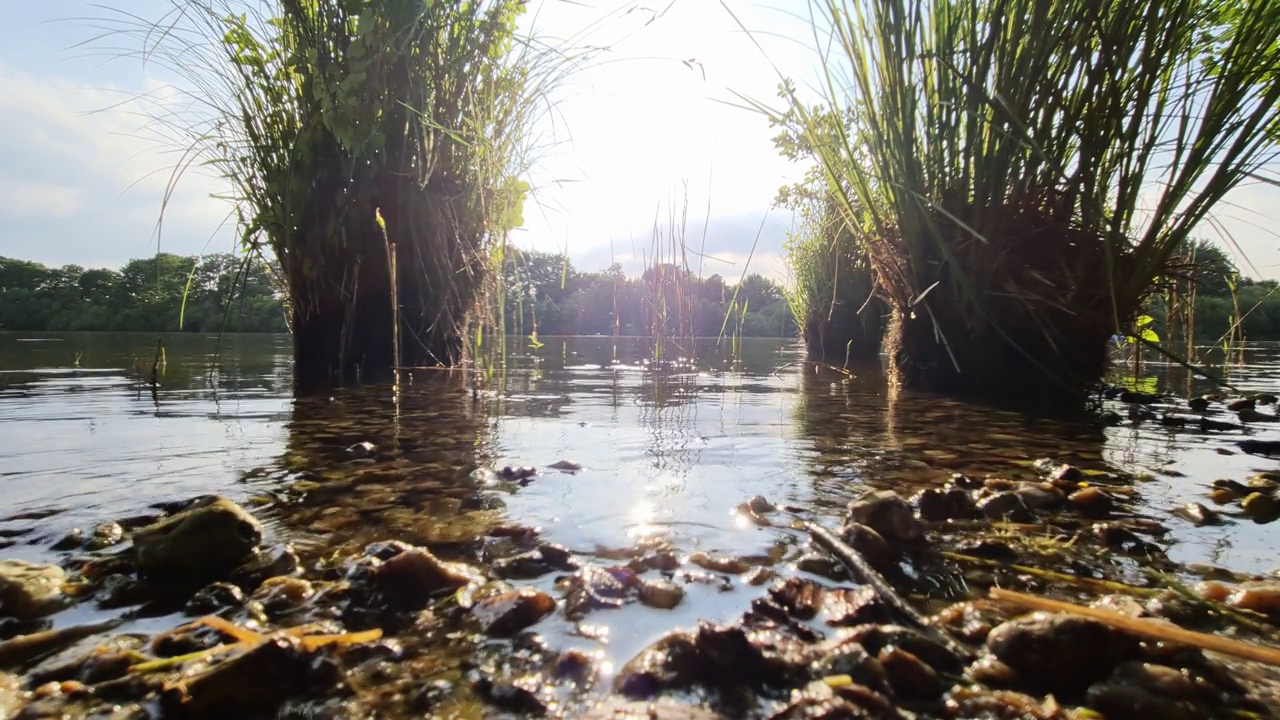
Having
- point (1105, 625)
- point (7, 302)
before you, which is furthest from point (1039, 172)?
point (7, 302)

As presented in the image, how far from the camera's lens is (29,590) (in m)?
1.01

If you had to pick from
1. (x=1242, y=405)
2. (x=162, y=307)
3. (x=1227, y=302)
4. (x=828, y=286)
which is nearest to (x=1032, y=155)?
(x=1242, y=405)

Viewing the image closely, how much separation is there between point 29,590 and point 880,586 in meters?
1.33

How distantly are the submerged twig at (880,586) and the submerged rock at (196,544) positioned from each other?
110 centimetres

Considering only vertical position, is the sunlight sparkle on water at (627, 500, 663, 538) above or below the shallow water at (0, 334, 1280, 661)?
below

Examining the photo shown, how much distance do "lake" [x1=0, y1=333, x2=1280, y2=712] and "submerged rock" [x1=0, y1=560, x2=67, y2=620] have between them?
2.0 inches

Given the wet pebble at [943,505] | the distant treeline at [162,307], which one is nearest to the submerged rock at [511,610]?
the wet pebble at [943,505]

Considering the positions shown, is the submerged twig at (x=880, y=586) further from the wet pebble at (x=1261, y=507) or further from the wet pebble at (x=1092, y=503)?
the wet pebble at (x=1261, y=507)

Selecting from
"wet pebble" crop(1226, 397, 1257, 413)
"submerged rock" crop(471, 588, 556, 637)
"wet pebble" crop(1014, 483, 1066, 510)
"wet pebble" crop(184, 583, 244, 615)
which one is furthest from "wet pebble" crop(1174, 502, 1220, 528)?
"wet pebble" crop(1226, 397, 1257, 413)

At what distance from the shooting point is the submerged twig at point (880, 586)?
935 mm

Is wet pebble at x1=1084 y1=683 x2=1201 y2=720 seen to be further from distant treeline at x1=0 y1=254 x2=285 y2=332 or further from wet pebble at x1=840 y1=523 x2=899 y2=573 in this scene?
distant treeline at x1=0 y1=254 x2=285 y2=332

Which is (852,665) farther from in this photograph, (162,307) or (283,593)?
(162,307)

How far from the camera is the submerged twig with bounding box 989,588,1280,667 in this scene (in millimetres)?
857

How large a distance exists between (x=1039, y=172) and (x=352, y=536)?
345cm
